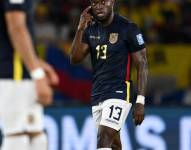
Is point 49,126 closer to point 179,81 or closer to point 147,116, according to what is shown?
point 147,116

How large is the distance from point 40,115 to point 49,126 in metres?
4.41

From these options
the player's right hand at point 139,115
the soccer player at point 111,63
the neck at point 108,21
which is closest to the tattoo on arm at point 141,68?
the soccer player at point 111,63

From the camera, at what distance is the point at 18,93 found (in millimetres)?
5215

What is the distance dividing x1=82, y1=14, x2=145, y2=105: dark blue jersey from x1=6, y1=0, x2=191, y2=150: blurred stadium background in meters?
1.46

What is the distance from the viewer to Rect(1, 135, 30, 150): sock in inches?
207

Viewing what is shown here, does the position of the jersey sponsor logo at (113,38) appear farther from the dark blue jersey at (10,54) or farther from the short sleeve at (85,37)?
the dark blue jersey at (10,54)

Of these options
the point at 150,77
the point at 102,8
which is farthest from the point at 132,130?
the point at 150,77

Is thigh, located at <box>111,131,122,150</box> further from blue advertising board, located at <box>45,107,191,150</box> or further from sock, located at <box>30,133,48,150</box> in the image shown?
blue advertising board, located at <box>45,107,191,150</box>

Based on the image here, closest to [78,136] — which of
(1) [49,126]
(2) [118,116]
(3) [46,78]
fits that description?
(1) [49,126]

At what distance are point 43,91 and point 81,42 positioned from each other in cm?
231

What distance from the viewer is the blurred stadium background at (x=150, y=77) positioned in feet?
31.8

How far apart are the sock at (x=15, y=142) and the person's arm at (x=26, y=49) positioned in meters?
0.39

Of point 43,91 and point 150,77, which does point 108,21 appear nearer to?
point 43,91

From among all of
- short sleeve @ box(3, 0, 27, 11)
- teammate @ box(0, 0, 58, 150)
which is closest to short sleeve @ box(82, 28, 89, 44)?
teammate @ box(0, 0, 58, 150)
